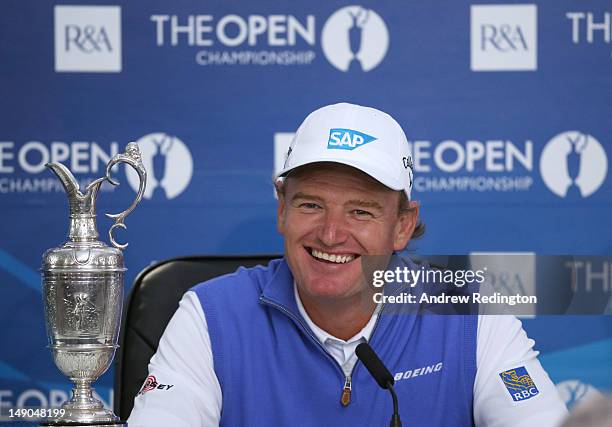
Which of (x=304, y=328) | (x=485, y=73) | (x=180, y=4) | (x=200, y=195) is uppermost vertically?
(x=180, y=4)

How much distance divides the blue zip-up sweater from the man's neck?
0.03 metres

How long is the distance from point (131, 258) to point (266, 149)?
0.50 m

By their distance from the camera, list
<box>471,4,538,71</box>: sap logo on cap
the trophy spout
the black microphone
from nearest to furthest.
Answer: the black microphone → the trophy spout → <box>471,4,538,71</box>: sap logo on cap

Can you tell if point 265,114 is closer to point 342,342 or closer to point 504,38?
point 504,38

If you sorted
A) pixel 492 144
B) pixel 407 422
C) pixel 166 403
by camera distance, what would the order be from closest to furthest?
pixel 166 403 → pixel 407 422 → pixel 492 144

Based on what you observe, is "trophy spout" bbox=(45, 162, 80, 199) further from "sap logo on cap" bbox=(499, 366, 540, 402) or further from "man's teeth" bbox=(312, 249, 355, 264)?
"sap logo on cap" bbox=(499, 366, 540, 402)

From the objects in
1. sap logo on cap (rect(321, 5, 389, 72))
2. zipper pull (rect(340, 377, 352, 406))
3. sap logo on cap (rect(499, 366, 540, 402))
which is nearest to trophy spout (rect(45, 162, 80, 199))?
zipper pull (rect(340, 377, 352, 406))

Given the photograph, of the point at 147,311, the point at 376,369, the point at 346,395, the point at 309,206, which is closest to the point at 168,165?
the point at 147,311

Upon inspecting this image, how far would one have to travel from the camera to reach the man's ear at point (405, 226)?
1.93 m

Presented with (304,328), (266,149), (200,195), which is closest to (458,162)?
(266,149)

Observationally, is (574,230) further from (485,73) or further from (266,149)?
(266,149)

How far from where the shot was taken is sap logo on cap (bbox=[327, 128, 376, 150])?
1.79 m

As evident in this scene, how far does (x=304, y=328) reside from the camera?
1.87 metres

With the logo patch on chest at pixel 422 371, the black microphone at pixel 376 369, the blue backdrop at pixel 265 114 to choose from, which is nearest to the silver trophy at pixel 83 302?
the black microphone at pixel 376 369
